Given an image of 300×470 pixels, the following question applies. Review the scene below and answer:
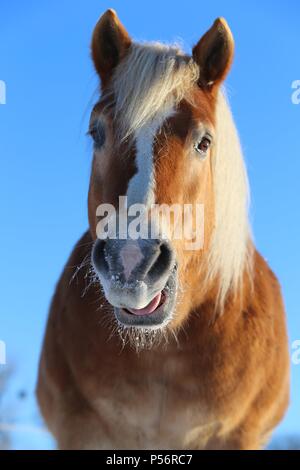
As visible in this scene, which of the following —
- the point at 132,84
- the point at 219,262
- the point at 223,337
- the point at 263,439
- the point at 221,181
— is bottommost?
the point at 263,439

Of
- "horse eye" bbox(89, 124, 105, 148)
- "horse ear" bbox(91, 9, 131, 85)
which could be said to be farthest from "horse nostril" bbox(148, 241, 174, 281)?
"horse ear" bbox(91, 9, 131, 85)

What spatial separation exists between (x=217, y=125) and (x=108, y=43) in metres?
0.94

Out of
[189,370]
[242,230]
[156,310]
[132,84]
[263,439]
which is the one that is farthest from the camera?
[263,439]

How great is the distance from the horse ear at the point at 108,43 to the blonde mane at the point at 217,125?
10 centimetres

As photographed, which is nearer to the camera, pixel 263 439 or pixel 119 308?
pixel 119 308

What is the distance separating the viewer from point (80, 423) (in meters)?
4.54

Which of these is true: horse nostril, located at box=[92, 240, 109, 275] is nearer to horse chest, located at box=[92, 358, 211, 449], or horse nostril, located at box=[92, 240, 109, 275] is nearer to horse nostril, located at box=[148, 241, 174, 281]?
horse nostril, located at box=[148, 241, 174, 281]

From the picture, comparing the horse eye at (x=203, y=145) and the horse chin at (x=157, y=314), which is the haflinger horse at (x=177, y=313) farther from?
the horse chin at (x=157, y=314)

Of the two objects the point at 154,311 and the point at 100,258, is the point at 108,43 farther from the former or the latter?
the point at 154,311

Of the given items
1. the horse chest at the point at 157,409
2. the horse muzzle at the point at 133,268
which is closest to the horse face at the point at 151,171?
the horse muzzle at the point at 133,268

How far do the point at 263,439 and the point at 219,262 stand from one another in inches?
59.7

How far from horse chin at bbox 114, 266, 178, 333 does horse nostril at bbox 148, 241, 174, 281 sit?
22 centimetres

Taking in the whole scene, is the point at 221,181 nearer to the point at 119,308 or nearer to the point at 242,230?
the point at 242,230
